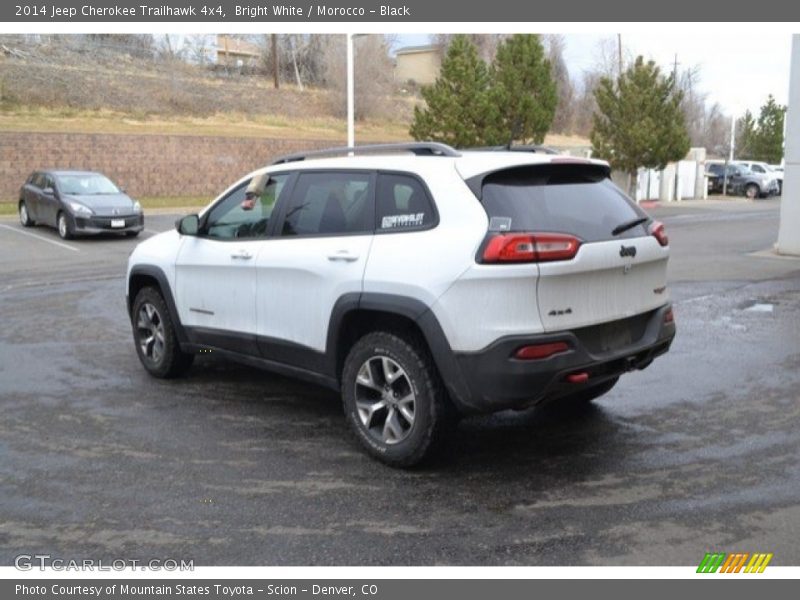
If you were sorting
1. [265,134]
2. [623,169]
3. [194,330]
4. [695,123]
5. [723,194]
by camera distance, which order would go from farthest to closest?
[695,123], [723,194], [265,134], [623,169], [194,330]

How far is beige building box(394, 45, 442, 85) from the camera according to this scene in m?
74.7

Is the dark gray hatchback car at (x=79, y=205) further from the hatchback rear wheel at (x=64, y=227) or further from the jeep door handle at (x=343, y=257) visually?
the jeep door handle at (x=343, y=257)

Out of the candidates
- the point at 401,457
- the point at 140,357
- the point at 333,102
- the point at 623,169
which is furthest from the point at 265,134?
the point at 401,457

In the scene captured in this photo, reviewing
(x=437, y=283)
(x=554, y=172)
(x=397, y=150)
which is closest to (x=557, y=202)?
(x=554, y=172)

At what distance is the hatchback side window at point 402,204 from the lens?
15.8 ft

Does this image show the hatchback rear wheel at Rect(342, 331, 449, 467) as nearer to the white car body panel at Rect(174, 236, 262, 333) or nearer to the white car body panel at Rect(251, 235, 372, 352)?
the white car body panel at Rect(251, 235, 372, 352)

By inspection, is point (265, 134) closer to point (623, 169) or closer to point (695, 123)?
point (623, 169)

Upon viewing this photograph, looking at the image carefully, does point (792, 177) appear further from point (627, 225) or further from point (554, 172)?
point (554, 172)

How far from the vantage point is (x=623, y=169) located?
3478 centimetres

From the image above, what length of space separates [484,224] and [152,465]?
2.54 meters

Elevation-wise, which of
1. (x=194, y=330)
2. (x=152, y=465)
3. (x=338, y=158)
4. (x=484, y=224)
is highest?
(x=338, y=158)

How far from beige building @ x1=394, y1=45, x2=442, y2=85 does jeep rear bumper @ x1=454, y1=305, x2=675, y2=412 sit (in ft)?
235

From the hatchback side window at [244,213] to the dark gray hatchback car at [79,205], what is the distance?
13277 mm

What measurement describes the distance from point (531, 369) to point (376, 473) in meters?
1.20
